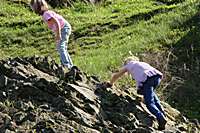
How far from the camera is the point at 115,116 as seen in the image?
28.0 ft

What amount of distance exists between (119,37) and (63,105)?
8764 millimetres

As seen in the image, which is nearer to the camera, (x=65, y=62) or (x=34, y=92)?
(x=34, y=92)

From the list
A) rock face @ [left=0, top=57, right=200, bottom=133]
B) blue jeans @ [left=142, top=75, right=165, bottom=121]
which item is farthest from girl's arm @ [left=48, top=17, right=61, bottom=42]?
blue jeans @ [left=142, top=75, right=165, bottom=121]

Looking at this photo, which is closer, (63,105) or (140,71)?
(63,105)

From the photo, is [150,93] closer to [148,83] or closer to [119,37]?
[148,83]

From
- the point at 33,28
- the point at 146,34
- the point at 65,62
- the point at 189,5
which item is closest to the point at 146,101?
the point at 65,62

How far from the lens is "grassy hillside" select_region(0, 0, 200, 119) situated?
42.6 ft

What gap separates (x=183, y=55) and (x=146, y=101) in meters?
4.94

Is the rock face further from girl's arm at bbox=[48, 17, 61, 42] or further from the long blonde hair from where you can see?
the long blonde hair

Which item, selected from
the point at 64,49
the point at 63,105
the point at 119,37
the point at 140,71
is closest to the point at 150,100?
the point at 140,71

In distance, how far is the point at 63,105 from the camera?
8.29 m

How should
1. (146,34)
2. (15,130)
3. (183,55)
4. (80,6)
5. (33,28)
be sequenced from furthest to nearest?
1. (80,6)
2. (33,28)
3. (146,34)
4. (183,55)
5. (15,130)

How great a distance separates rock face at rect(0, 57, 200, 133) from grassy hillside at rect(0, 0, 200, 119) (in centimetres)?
230

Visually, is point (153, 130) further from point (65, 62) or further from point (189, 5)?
point (189, 5)
